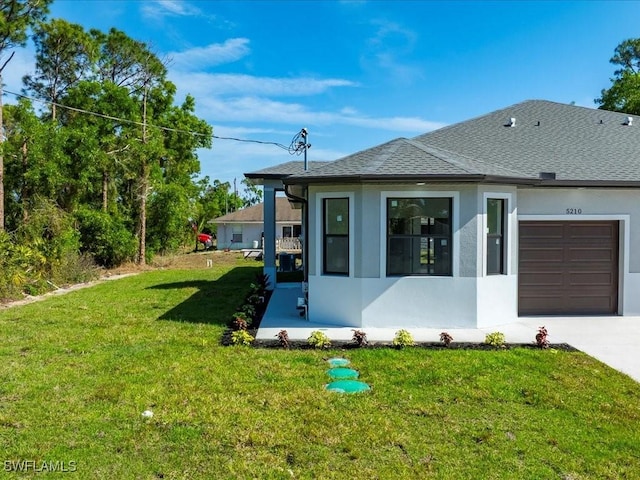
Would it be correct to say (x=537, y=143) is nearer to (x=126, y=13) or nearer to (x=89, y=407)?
(x=89, y=407)

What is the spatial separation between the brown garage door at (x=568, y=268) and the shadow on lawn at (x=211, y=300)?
661cm

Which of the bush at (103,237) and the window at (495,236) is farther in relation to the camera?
the bush at (103,237)

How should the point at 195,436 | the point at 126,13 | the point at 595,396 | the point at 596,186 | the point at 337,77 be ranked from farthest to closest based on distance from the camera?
1. the point at 337,77
2. the point at 126,13
3. the point at 596,186
4. the point at 595,396
5. the point at 195,436

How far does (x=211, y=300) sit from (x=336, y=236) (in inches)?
187

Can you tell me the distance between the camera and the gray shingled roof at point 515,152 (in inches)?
313

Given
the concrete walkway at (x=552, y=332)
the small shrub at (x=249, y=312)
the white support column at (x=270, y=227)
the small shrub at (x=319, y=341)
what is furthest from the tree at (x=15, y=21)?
the small shrub at (x=319, y=341)

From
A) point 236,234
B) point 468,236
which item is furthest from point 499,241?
point 236,234

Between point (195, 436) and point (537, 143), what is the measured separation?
34.6ft

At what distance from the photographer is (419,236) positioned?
816 cm

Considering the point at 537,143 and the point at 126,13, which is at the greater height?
the point at 126,13

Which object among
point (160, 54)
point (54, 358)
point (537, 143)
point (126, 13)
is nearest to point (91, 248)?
point (126, 13)

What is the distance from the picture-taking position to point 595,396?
4883 millimetres

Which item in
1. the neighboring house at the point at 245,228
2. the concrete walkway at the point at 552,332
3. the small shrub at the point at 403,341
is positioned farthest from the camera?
A: the neighboring house at the point at 245,228

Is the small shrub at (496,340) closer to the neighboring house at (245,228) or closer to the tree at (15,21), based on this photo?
the tree at (15,21)
